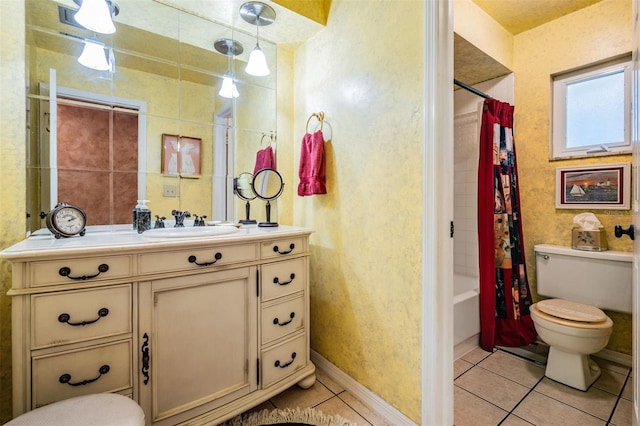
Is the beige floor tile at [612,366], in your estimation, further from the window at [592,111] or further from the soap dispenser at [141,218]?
the soap dispenser at [141,218]

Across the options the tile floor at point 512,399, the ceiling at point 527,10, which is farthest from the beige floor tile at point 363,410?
the ceiling at point 527,10

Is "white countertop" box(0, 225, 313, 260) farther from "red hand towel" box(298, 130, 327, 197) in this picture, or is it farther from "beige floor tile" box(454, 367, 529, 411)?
"beige floor tile" box(454, 367, 529, 411)

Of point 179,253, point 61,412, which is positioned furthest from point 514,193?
point 61,412

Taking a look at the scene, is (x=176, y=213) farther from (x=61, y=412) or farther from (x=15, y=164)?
(x=61, y=412)

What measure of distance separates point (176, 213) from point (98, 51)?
2.99 ft

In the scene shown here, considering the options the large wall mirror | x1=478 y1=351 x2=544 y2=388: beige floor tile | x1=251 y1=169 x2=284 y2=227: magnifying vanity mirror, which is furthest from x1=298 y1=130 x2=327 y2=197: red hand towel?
x1=478 y1=351 x2=544 y2=388: beige floor tile

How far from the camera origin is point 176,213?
1.66 metres

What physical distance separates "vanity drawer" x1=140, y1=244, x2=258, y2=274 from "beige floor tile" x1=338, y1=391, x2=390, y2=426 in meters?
0.96

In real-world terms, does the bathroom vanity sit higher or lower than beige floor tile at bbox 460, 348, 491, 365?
higher

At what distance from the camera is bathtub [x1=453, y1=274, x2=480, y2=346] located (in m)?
2.03

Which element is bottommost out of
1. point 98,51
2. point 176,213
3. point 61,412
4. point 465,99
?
point 61,412

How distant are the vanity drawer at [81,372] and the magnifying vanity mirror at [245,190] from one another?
0.98m

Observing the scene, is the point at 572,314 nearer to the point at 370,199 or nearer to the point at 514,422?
the point at 514,422

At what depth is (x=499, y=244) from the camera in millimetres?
2205
